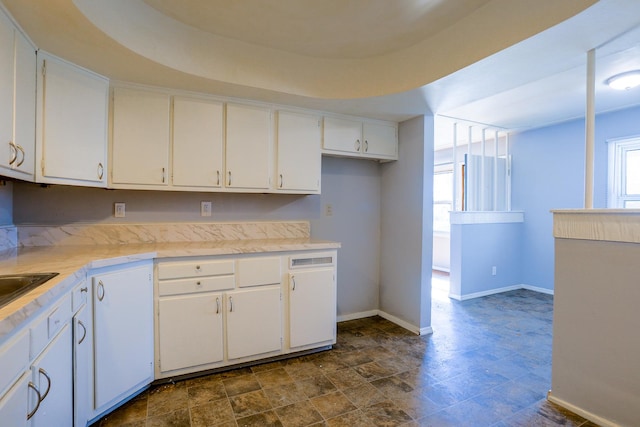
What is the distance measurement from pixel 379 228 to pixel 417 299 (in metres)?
0.90

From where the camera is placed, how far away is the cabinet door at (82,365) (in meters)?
1.51

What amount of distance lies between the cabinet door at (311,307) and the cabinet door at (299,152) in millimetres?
811

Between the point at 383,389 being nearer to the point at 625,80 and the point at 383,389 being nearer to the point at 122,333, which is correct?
the point at 122,333

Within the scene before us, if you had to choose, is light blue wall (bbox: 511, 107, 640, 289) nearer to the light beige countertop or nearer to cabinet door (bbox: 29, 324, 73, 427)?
the light beige countertop

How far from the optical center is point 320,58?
8.54ft

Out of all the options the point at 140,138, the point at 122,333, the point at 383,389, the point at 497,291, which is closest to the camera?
the point at 122,333

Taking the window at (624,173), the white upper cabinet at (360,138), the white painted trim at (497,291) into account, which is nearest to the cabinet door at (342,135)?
the white upper cabinet at (360,138)

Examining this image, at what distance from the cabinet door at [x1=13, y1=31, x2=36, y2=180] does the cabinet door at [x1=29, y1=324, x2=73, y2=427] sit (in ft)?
3.33

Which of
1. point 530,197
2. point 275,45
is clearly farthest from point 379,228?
point 530,197

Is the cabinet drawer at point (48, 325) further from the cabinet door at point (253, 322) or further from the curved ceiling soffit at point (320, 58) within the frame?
the curved ceiling soffit at point (320, 58)

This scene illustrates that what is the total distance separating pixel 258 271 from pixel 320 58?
181 cm

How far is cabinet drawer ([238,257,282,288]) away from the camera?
235 cm

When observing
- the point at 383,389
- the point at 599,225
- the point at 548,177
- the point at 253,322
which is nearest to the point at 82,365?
the point at 253,322

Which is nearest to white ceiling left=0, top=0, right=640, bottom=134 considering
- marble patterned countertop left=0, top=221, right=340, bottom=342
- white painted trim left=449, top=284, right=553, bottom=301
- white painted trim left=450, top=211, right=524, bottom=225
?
marble patterned countertop left=0, top=221, right=340, bottom=342
